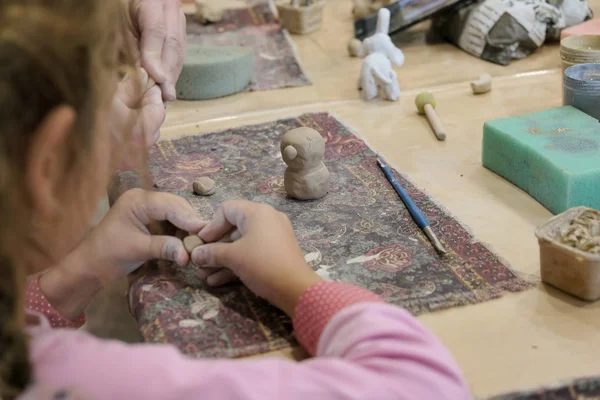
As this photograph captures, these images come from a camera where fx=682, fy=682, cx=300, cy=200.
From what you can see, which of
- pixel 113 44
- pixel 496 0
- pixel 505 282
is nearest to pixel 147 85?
pixel 113 44

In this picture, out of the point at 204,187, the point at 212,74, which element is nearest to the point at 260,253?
the point at 204,187

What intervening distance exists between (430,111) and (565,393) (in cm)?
78

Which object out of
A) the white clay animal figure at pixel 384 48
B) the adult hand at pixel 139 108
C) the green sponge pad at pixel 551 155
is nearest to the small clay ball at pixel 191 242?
the adult hand at pixel 139 108

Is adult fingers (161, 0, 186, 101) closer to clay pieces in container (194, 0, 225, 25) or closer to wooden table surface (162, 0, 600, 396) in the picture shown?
wooden table surface (162, 0, 600, 396)

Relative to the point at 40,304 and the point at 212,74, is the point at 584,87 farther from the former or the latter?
the point at 40,304

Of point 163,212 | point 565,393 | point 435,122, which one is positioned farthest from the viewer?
point 435,122

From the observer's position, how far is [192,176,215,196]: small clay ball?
1.12 m

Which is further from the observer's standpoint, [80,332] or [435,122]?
[435,122]

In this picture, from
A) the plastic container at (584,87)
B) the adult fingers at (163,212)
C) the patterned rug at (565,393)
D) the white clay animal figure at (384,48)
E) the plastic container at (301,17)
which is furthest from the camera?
the plastic container at (301,17)

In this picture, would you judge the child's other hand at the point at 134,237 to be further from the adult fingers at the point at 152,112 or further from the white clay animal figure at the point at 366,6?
the white clay animal figure at the point at 366,6

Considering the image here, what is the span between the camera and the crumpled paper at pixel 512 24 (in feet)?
5.70

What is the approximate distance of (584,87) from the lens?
1.19m

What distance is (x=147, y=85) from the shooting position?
117cm

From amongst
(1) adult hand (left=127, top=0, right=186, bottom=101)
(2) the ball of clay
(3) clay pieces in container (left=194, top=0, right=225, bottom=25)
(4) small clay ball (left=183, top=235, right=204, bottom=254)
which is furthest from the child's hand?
(3) clay pieces in container (left=194, top=0, right=225, bottom=25)
